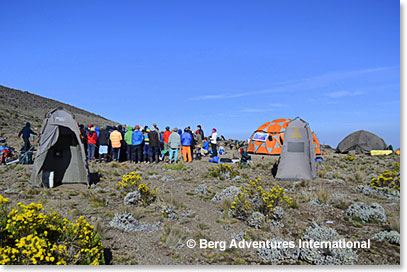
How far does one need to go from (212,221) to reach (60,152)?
219 inches

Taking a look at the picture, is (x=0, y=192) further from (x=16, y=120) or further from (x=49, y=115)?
(x=16, y=120)

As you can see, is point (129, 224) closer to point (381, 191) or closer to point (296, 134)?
point (296, 134)

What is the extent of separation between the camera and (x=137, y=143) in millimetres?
15258

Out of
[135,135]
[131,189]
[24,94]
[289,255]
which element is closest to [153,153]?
[135,135]

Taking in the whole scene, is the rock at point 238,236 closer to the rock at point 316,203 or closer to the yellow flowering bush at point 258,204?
the yellow flowering bush at point 258,204

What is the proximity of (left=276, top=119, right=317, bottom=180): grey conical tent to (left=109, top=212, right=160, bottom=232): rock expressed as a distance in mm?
6502

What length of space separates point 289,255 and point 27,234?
12.3 feet

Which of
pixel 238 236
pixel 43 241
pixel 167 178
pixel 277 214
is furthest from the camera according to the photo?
pixel 167 178

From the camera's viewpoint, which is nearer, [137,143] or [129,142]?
[137,143]

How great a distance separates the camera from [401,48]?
16.5 ft

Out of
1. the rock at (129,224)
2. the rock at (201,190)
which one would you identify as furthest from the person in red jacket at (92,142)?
the rock at (129,224)

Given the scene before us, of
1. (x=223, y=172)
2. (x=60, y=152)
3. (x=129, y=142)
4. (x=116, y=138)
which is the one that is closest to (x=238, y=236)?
(x=60, y=152)

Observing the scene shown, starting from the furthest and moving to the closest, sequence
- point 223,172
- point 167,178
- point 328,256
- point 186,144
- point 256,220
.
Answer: point 186,144 → point 223,172 → point 167,178 → point 256,220 → point 328,256

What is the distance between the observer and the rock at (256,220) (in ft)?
21.0
